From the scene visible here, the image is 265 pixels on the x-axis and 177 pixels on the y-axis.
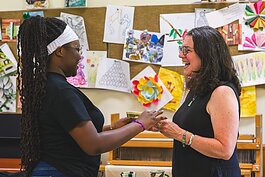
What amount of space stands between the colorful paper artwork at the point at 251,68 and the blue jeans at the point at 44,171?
1434mm

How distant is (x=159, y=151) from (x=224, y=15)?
0.93 metres

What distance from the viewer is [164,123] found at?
1512mm

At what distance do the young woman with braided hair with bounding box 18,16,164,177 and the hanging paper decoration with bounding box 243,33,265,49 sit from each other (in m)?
1.28

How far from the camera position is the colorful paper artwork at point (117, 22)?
2.52 m

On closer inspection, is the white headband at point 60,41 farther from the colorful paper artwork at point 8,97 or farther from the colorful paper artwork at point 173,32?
the colorful paper artwork at point 8,97

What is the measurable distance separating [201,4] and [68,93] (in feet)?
4.73

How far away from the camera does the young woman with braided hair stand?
1245mm

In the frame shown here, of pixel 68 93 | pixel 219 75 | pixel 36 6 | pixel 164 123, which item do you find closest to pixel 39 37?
pixel 68 93

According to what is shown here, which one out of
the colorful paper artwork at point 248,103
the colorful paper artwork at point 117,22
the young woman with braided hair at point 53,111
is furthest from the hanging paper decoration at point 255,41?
the young woman with braided hair at point 53,111

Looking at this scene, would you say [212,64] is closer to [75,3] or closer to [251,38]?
[251,38]

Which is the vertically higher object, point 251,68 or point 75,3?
point 75,3

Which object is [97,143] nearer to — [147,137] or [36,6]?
[147,137]

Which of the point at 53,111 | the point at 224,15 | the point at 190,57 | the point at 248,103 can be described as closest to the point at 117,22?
the point at 224,15

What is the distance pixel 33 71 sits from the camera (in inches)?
51.6
